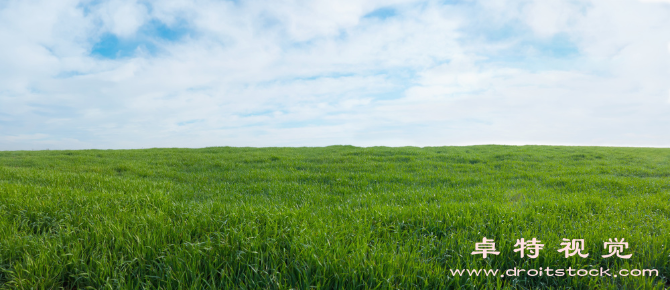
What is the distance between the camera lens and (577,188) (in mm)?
9219

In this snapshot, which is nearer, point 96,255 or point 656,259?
point 96,255

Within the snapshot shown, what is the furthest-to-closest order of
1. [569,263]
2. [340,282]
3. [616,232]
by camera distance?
1. [616,232]
2. [569,263]
3. [340,282]

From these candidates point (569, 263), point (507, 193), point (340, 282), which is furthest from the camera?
point (507, 193)

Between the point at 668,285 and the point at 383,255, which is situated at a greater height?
the point at 383,255

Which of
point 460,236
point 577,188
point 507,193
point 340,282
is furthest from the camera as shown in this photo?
point 577,188

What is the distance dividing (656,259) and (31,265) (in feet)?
23.3

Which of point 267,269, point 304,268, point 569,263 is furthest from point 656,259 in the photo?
point 267,269

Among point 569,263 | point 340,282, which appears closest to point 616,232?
point 569,263

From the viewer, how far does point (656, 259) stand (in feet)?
12.2

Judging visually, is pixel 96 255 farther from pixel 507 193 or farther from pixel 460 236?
pixel 507 193

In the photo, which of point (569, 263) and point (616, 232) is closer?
point (569, 263)

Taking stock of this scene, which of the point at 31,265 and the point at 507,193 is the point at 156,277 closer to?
the point at 31,265

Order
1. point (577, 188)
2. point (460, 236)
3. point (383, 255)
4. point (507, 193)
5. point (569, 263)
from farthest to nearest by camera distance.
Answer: point (577, 188) → point (507, 193) → point (460, 236) → point (569, 263) → point (383, 255)

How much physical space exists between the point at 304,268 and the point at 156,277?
4.83 ft
